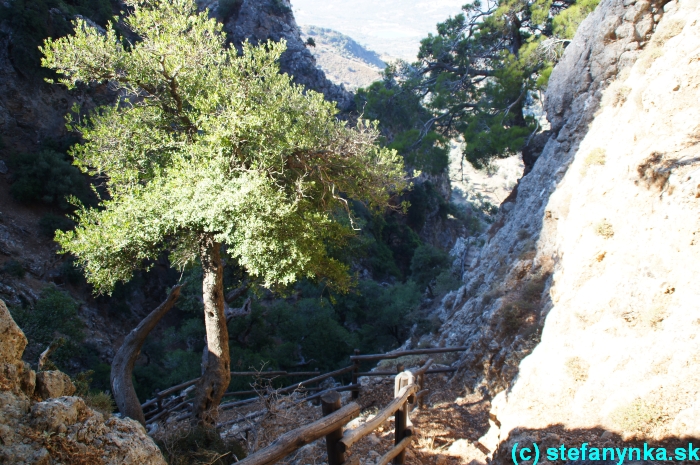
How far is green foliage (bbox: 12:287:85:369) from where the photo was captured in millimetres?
12898

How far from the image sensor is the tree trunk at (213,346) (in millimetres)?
7285

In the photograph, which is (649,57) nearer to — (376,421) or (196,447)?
(376,421)

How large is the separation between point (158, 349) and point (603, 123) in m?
18.3

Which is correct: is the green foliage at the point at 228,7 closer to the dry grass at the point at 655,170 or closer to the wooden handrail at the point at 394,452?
the dry grass at the point at 655,170

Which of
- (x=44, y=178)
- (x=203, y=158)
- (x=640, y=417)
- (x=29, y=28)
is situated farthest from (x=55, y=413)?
(x=29, y=28)

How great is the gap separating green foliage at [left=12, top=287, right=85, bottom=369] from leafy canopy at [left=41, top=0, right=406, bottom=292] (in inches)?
325

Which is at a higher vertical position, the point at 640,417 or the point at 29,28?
the point at 29,28

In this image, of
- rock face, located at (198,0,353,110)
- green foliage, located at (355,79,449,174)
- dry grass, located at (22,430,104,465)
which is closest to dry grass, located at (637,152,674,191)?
dry grass, located at (22,430,104,465)

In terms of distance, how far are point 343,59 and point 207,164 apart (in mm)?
90500

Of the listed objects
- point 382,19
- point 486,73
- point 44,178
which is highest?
point 382,19

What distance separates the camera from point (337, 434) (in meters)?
4.19

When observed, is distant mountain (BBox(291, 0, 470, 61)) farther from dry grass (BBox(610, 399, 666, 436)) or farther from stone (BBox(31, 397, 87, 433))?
stone (BBox(31, 397, 87, 433))

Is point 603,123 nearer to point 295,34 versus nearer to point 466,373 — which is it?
point 466,373

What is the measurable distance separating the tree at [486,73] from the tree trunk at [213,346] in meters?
11.8
